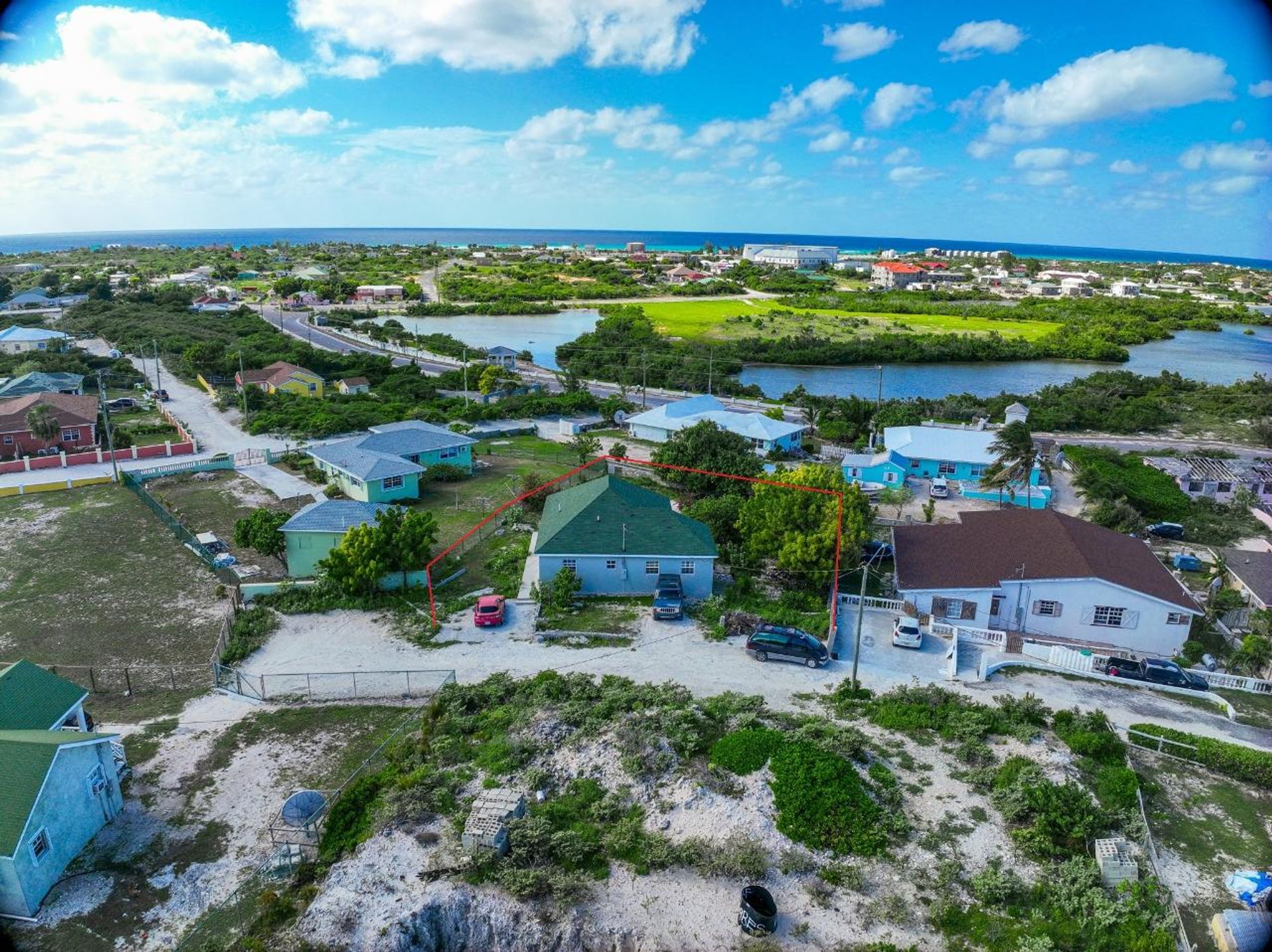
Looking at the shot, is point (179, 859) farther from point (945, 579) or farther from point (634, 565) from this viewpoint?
point (945, 579)

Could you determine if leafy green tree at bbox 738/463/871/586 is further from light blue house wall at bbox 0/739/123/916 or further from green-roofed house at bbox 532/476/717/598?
Result: light blue house wall at bbox 0/739/123/916

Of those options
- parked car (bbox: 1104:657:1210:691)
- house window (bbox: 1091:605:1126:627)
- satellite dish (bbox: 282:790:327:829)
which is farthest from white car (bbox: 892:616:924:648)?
satellite dish (bbox: 282:790:327:829)

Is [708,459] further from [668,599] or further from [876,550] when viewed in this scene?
[668,599]

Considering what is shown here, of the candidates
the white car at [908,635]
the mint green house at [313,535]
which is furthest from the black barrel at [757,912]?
the mint green house at [313,535]

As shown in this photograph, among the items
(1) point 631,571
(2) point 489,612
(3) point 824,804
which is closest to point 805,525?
(1) point 631,571

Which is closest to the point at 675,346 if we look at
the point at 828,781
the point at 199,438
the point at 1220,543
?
the point at 199,438

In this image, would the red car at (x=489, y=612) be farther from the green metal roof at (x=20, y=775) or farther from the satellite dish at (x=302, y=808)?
the green metal roof at (x=20, y=775)
